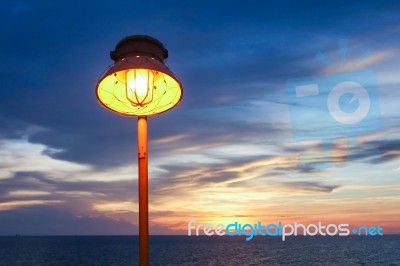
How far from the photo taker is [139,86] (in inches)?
134

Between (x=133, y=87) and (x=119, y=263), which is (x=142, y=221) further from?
(x=119, y=263)

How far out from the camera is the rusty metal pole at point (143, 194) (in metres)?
3.06

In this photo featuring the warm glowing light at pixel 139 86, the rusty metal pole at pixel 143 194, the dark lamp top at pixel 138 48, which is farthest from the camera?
the warm glowing light at pixel 139 86

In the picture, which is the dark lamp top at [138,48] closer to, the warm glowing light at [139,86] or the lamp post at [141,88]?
the lamp post at [141,88]

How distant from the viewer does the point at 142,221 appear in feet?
10.2

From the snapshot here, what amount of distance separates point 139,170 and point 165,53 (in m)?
1.01

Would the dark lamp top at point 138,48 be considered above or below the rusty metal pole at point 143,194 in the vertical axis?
above

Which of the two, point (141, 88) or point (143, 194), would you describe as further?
point (141, 88)

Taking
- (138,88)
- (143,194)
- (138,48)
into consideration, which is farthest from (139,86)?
(143,194)

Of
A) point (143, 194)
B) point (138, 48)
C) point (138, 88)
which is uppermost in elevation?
point (138, 48)

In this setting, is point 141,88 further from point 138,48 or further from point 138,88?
point 138,48

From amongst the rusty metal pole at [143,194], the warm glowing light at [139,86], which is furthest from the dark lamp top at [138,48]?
the rusty metal pole at [143,194]

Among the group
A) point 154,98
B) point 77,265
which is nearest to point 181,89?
point 154,98

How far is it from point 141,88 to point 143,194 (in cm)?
89
